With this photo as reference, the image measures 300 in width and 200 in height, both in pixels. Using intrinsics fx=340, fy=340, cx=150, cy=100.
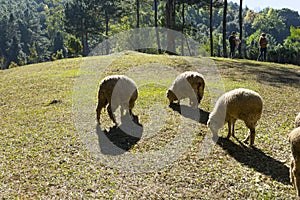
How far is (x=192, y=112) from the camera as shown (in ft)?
41.8

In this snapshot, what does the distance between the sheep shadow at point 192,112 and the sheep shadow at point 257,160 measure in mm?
2075

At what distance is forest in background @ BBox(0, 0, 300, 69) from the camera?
34.5 metres

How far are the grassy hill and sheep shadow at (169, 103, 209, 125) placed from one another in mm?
122

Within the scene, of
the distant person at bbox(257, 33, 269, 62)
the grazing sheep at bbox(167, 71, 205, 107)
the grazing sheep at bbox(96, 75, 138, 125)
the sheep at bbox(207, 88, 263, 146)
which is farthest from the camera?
the distant person at bbox(257, 33, 269, 62)

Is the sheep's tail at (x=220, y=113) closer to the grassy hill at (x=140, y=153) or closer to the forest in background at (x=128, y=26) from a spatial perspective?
the grassy hill at (x=140, y=153)

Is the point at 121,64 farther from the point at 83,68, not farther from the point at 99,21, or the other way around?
the point at 99,21

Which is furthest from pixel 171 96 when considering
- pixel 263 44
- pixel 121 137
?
pixel 263 44

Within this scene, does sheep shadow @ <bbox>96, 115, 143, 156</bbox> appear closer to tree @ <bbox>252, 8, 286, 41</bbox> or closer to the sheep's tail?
the sheep's tail

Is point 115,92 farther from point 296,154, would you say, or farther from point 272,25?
point 272,25

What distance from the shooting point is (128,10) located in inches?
2468

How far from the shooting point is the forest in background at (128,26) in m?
34.5

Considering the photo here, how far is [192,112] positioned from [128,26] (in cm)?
6176

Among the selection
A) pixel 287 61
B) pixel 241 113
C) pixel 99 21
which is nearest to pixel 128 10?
pixel 99 21

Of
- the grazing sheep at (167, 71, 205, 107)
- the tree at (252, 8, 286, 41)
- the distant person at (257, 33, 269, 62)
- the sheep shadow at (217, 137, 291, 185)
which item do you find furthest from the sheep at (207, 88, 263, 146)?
the tree at (252, 8, 286, 41)
